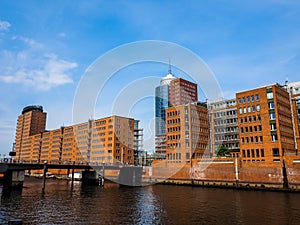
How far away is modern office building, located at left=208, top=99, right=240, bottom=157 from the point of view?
119 m

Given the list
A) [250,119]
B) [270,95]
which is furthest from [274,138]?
[270,95]

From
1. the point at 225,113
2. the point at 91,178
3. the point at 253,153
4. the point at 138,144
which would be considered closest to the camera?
the point at 253,153

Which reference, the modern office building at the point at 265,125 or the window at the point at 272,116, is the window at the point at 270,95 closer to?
the modern office building at the point at 265,125

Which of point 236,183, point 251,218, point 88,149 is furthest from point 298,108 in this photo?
point 88,149

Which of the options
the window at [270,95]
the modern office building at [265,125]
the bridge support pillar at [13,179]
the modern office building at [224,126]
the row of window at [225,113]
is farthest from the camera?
the row of window at [225,113]

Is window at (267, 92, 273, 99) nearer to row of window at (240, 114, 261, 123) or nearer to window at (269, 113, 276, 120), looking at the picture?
window at (269, 113, 276, 120)

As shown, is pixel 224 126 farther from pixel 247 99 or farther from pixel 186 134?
pixel 247 99

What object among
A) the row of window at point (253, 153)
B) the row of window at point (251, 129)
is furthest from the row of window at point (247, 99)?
the row of window at point (253, 153)

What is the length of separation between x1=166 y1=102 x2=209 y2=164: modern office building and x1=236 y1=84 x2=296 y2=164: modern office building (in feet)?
81.0

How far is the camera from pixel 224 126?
4879 inches

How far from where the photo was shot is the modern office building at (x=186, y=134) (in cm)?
11344

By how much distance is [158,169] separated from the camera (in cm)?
11344

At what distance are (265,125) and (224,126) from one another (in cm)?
3611

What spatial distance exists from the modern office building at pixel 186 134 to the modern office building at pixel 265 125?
81.0 feet
